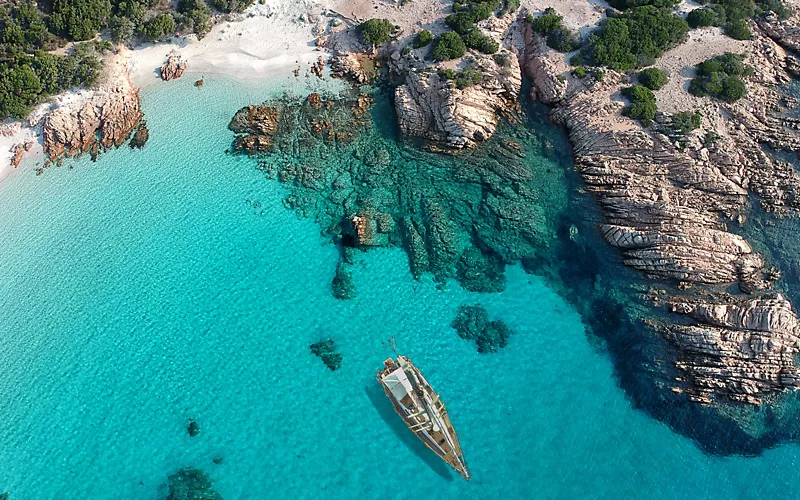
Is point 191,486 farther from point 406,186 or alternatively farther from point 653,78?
point 653,78

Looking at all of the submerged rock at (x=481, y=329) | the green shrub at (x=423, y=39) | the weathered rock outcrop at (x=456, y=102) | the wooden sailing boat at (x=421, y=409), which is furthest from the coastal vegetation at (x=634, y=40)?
the wooden sailing boat at (x=421, y=409)

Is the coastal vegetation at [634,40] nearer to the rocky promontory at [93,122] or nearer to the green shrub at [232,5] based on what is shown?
the green shrub at [232,5]

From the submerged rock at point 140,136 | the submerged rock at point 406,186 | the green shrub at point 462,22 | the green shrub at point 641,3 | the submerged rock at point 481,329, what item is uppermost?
the green shrub at point 641,3

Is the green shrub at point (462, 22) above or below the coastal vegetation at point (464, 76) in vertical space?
above

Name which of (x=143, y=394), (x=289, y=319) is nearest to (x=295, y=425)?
(x=289, y=319)

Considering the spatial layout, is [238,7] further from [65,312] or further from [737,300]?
[737,300]

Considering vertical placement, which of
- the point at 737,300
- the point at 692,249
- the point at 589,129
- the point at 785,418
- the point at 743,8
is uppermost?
the point at 743,8
